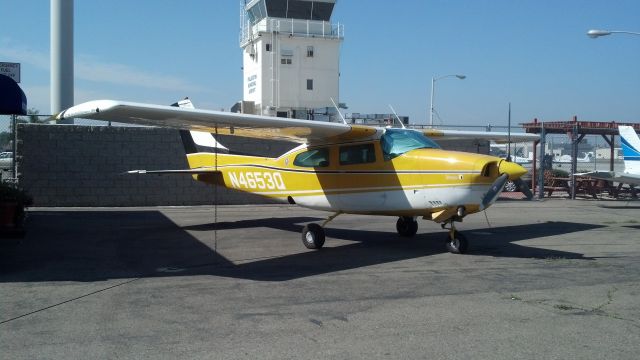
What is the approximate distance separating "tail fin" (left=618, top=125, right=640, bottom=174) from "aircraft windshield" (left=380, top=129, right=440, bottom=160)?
1301 centimetres

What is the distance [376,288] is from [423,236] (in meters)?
5.46

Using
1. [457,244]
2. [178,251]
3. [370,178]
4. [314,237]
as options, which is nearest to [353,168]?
[370,178]

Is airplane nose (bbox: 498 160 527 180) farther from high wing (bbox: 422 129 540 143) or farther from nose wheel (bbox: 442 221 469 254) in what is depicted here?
high wing (bbox: 422 129 540 143)

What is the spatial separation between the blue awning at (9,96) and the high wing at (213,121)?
2.46 meters

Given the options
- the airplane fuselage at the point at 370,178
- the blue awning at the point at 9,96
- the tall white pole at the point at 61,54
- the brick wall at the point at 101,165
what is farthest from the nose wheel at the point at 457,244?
the tall white pole at the point at 61,54

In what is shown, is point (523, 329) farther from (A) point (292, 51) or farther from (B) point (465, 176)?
(A) point (292, 51)

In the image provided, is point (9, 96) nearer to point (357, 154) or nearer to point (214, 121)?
point (214, 121)

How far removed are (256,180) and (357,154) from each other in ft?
9.48

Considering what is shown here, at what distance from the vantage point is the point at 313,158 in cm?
1165

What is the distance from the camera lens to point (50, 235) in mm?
12047

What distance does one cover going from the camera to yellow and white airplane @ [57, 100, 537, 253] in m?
9.05

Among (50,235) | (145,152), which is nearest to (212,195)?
(145,152)

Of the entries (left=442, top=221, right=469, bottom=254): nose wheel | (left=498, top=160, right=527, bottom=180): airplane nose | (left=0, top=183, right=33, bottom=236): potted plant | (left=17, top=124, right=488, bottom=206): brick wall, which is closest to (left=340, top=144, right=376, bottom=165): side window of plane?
(left=442, top=221, right=469, bottom=254): nose wheel

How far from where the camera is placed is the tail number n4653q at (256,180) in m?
12.4
